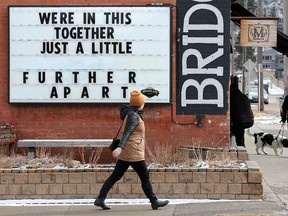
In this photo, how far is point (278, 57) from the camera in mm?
131375

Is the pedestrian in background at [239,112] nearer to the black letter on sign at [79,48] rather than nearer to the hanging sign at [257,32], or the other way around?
the hanging sign at [257,32]

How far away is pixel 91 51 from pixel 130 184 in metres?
3.04

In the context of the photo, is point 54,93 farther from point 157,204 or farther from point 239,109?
point 239,109

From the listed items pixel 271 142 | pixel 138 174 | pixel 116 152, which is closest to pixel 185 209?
pixel 138 174

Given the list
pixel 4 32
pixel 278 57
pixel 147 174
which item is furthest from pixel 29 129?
pixel 278 57

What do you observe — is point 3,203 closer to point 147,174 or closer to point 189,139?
point 147,174

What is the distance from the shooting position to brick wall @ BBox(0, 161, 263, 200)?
391 inches

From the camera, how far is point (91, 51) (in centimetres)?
1201

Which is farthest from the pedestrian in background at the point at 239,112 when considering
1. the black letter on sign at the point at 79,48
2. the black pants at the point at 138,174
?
the black pants at the point at 138,174

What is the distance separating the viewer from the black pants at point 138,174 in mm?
9203

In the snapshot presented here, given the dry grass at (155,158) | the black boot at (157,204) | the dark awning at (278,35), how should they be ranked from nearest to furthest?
the black boot at (157,204) → the dry grass at (155,158) → the dark awning at (278,35)

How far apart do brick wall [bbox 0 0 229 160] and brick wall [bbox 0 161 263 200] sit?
2.12 meters

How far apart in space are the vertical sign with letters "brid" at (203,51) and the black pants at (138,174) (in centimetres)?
313

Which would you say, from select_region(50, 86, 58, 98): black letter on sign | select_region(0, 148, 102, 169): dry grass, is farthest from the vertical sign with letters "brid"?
select_region(50, 86, 58, 98): black letter on sign
